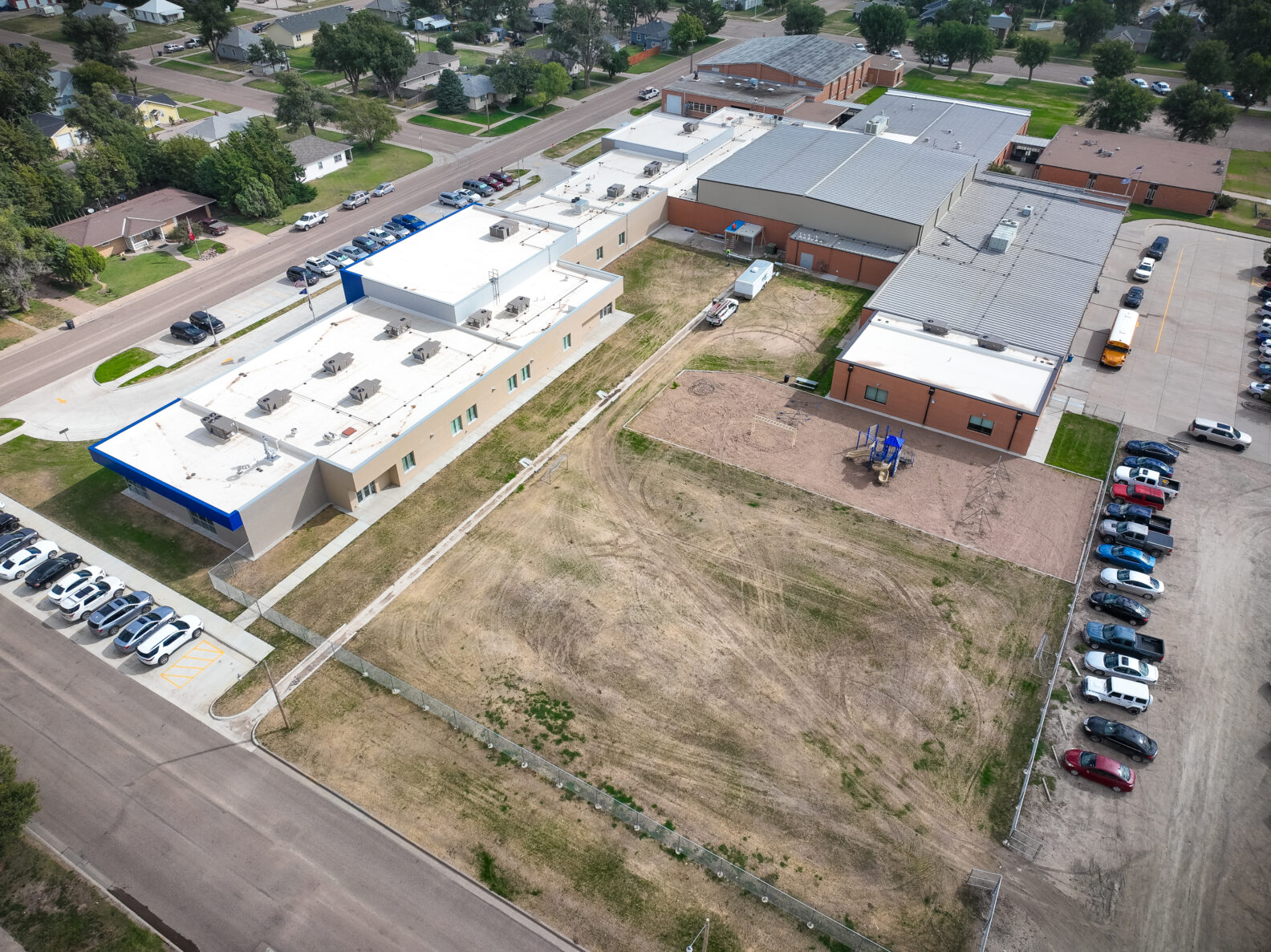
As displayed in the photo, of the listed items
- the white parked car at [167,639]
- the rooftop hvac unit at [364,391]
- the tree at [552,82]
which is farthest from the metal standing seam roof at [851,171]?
the white parked car at [167,639]

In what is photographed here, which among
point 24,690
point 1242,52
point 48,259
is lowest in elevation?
point 24,690

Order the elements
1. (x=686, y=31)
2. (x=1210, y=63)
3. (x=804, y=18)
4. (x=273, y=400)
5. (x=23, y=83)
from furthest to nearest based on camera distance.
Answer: (x=804, y=18) < (x=686, y=31) < (x=1210, y=63) < (x=23, y=83) < (x=273, y=400)

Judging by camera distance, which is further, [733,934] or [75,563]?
[75,563]

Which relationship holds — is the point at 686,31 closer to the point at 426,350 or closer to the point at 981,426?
the point at 426,350

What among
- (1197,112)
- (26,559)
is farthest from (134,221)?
(1197,112)

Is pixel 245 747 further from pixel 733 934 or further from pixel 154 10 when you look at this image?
pixel 154 10

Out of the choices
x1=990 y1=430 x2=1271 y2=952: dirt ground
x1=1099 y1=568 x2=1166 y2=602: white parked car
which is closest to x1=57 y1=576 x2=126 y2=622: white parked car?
x1=990 y1=430 x2=1271 y2=952: dirt ground

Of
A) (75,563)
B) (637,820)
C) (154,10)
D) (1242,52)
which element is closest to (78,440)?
(75,563)
